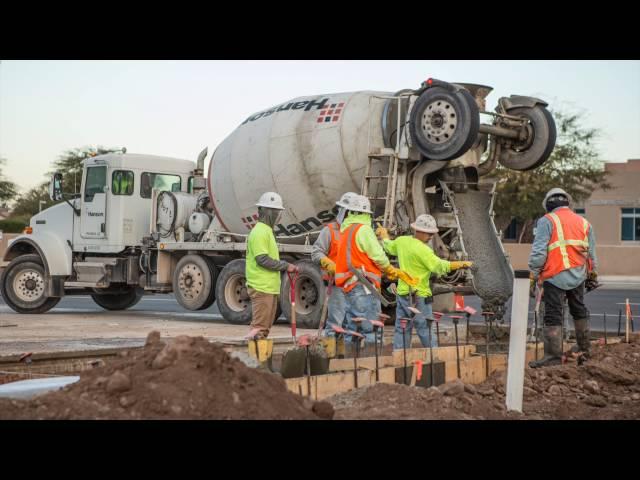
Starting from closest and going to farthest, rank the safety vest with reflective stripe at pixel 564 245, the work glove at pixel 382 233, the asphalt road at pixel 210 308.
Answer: the safety vest with reflective stripe at pixel 564 245 → the work glove at pixel 382 233 → the asphalt road at pixel 210 308

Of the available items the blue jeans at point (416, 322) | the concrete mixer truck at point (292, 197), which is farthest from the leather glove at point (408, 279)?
the concrete mixer truck at point (292, 197)

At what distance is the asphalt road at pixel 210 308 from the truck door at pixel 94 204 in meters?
1.90

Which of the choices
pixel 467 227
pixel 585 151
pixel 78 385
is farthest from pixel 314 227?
pixel 585 151

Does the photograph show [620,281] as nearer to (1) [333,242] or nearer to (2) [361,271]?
(1) [333,242]

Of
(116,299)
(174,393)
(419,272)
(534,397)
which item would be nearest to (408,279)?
(419,272)

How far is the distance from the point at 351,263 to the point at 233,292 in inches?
251

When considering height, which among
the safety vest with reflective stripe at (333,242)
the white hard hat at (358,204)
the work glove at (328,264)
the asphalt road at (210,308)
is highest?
the white hard hat at (358,204)

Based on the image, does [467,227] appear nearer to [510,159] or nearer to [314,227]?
[510,159]

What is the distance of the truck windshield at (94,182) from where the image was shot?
60.9ft

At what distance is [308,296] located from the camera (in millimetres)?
15266

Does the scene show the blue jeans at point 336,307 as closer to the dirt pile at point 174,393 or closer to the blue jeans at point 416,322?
the blue jeans at point 416,322

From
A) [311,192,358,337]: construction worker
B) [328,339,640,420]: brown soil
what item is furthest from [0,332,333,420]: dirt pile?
[311,192,358,337]: construction worker

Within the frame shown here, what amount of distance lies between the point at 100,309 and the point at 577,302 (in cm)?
1340

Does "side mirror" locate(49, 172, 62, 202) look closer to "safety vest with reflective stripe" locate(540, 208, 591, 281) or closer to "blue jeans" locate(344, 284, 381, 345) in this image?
"blue jeans" locate(344, 284, 381, 345)
